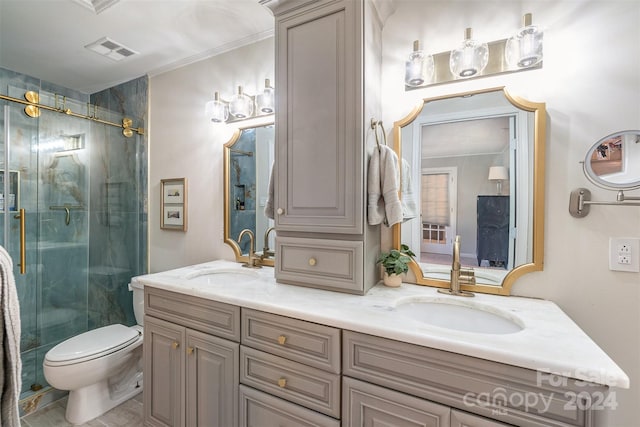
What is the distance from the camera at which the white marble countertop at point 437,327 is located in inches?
29.6

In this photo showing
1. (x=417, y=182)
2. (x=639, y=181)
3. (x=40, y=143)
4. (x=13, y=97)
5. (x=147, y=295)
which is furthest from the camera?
(x=40, y=143)

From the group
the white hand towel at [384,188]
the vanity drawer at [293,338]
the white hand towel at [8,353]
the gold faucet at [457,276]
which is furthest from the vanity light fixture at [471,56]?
the white hand towel at [8,353]

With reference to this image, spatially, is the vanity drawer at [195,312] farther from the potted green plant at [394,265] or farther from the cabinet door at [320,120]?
the potted green plant at [394,265]

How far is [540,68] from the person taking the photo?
1.24 metres

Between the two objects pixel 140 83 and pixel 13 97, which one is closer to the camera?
pixel 13 97

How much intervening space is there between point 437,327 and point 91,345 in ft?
6.67

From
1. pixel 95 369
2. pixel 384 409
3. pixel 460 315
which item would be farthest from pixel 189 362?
pixel 460 315

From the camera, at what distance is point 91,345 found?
70.5 inches

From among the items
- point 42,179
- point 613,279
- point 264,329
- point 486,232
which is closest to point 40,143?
point 42,179

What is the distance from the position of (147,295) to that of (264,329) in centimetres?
83

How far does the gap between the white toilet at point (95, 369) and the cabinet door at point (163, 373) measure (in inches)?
15.8

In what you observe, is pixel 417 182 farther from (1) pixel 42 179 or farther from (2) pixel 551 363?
(1) pixel 42 179

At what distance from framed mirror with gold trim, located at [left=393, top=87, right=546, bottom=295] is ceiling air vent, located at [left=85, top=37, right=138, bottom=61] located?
2.02m

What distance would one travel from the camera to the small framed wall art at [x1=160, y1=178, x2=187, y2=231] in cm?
228
